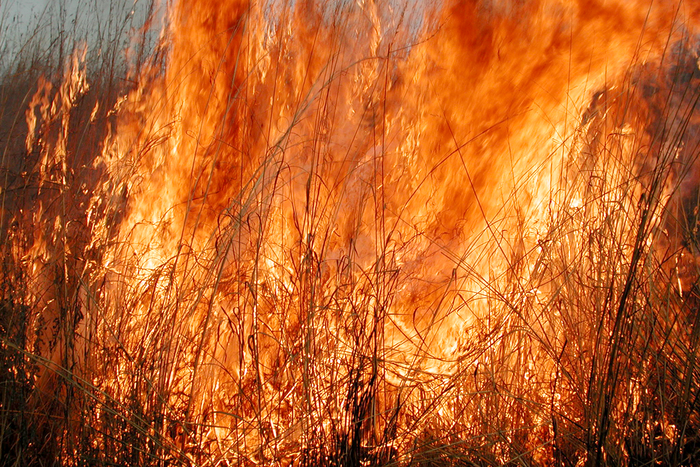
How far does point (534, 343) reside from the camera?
1688mm

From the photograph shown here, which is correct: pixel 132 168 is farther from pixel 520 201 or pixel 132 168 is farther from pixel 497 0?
pixel 497 0

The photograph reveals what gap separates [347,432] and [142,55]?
1406 millimetres

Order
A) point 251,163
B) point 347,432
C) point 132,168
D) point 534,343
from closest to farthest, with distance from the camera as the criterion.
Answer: point 347,432 < point 132,168 < point 534,343 < point 251,163

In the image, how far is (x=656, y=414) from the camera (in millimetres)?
1339

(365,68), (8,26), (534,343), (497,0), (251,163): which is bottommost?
(534,343)

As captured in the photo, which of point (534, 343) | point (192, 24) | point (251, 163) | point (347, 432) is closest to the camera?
point (347, 432)

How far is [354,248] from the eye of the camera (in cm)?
143

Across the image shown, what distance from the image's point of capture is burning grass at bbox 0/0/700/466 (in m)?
1.33

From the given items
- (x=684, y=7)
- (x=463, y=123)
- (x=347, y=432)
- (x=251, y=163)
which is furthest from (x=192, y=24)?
(x=684, y=7)

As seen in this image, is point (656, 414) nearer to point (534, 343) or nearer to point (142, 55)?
point (534, 343)

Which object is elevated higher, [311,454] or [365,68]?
[365,68]

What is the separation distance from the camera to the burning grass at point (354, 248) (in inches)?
52.2

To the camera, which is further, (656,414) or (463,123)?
(463,123)

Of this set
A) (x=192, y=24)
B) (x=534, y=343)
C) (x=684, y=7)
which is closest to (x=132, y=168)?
(x=192, y=24)
